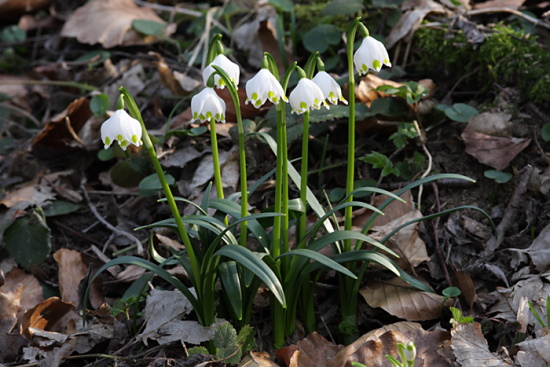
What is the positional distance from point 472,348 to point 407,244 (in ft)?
1.62

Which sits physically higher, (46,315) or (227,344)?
(227,344)

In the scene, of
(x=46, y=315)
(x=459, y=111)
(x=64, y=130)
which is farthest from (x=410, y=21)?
(x=46, y=315)

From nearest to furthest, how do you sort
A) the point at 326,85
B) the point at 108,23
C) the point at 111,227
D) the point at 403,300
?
the point at 326,85, the point at 403,300, the point at 111,227, the point at 108,23

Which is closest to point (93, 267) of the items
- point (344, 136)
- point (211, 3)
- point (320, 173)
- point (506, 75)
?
point (320, 173)

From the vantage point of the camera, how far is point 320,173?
2430 mm

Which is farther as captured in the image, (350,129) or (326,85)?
(350,129)

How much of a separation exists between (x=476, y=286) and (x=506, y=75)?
1.07 metres

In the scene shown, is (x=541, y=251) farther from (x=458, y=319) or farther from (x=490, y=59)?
(x=490, y=59)

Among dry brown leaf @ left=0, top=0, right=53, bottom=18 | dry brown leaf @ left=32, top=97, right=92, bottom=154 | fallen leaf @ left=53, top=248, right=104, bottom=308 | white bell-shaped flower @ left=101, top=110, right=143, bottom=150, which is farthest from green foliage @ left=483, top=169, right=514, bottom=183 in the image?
dry brown leaf @ left=0, top=0, right=53, bottom=18

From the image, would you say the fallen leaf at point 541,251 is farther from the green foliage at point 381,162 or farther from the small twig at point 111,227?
the small twig at point 111,227

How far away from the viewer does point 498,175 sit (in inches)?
88.1

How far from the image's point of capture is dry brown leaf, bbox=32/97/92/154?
2.93 meters

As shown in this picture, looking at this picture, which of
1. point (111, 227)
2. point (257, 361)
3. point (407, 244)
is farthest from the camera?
point (111, 227)

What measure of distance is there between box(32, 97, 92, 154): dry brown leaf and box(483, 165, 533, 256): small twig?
206cm
